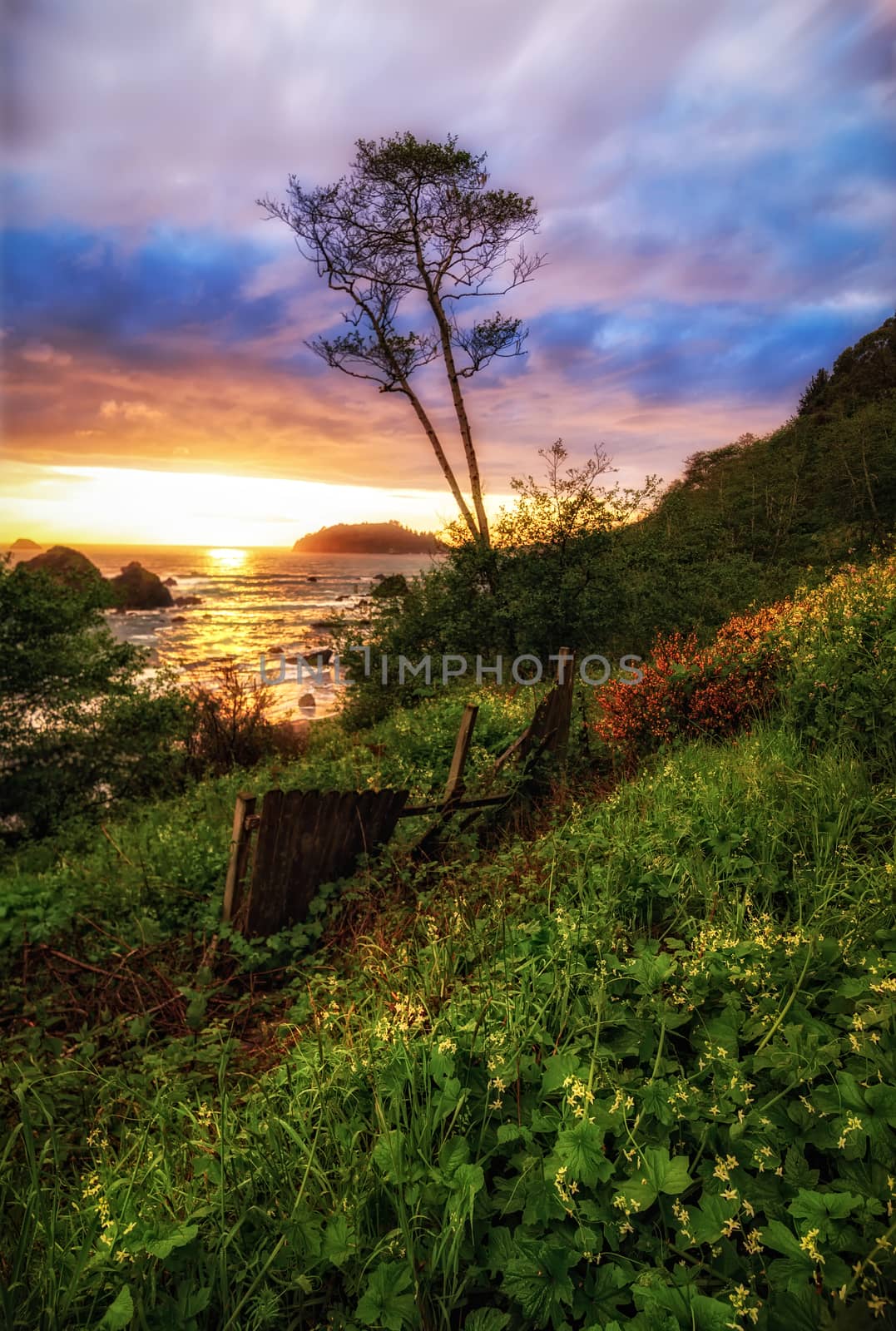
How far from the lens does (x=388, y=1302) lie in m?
1.42

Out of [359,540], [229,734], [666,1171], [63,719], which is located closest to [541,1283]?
[666,1171]

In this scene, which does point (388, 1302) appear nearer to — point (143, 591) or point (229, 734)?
point (229, 734)

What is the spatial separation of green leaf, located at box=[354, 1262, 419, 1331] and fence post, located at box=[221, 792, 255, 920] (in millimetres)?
2705

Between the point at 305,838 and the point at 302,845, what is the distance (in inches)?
2.1

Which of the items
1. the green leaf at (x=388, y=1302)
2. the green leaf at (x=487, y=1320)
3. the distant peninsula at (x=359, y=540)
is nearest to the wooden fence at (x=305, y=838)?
the green leaf at (x=388, y=1302)

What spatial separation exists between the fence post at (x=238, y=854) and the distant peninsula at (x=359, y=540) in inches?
4702

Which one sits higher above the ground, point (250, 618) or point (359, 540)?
point (359, 540)

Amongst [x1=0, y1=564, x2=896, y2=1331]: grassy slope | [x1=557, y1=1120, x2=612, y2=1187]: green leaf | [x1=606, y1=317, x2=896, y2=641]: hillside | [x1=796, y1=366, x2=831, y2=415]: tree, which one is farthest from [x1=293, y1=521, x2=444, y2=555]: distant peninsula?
[x1=557, y1=1120, x2=612, y2=1187]: green leaf

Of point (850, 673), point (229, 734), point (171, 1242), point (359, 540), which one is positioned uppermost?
point (359, 540)

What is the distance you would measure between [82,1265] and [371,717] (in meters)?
14.1

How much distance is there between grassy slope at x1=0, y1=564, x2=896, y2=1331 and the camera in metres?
1.44

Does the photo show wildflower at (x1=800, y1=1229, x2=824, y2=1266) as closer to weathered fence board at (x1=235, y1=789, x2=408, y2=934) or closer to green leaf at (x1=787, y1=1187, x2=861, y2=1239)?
green leaf at (x1=787, y1=1187, x2=861, y2=1239)

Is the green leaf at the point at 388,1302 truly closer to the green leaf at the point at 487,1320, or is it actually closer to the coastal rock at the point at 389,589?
the green leaf at the point at 487,1320

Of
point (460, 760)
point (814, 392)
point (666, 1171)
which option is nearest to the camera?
point (666, 1171)
